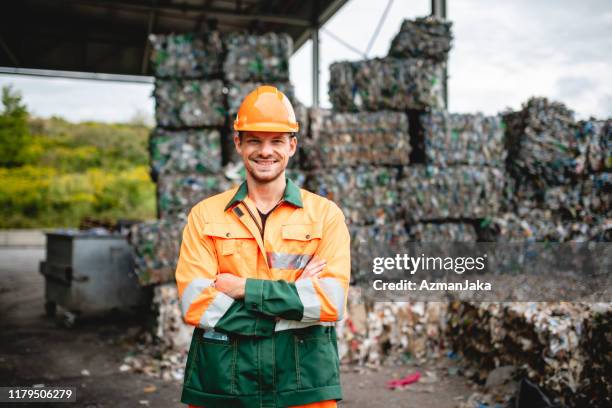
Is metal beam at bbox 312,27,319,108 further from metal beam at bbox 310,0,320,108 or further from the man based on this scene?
the man

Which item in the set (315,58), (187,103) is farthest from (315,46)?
(187,103)

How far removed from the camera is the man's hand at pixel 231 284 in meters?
2.03

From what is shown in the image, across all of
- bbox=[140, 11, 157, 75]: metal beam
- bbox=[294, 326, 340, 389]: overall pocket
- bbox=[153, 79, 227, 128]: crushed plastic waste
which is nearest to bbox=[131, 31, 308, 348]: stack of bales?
bbox=[153, 79, 227, 128]: crushed plastic waste

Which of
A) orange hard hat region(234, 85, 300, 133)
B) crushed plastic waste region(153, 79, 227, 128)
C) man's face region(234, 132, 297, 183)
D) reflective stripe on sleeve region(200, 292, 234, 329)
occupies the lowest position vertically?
reflective stripe on sleeve region(200, 292, 234, 329)

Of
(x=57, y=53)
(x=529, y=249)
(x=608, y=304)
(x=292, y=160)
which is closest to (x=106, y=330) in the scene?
(x=292, y=160)

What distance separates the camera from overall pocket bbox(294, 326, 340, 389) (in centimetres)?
201

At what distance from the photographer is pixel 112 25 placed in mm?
12867

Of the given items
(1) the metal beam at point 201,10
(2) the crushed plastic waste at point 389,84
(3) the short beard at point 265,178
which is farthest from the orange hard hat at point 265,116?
(1) the metal beam at point 201,10

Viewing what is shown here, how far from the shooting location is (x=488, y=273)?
5379 millimetres

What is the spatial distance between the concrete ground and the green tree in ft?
67.1

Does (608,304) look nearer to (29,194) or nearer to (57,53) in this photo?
(57,53)

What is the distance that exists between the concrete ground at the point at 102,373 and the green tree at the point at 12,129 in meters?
20.4

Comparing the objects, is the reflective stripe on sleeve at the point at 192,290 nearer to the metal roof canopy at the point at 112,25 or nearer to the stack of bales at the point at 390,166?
the stack of bales at the point at 390,166

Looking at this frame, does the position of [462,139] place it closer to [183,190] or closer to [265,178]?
[183,190]
